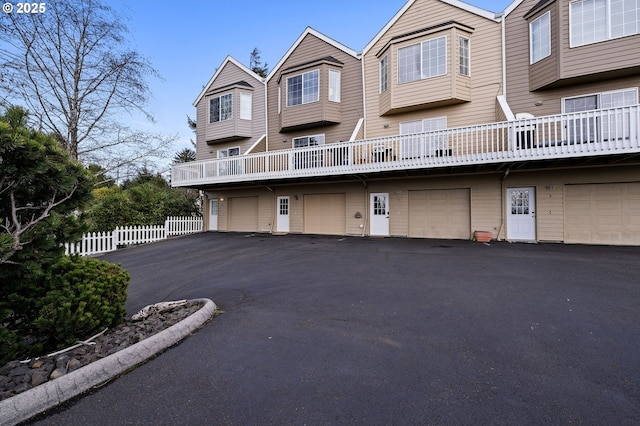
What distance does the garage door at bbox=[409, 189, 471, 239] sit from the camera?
12.2 meters

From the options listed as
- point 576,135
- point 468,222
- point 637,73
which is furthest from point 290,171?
point 637,73

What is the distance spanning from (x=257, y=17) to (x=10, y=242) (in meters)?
16.7

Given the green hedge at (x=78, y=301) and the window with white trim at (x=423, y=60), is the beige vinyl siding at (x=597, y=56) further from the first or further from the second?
the green hedge at (x=78, y=301)

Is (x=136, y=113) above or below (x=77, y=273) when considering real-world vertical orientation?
above

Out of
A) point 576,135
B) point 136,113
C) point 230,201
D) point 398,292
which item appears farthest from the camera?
→ point 230,201

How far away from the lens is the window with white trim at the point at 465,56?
12.1 metres

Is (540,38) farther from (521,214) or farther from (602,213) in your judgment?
(602,213)

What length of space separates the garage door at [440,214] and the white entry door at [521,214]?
1.45 m

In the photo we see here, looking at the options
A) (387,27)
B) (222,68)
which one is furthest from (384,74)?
(222,68)

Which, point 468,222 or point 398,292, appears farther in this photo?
point 468,222

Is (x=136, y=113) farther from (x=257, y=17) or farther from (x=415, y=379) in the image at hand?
(x=415, y=379)

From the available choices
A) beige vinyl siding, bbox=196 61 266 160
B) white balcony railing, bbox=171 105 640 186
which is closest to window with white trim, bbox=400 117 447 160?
white balcony railing, bbox=171 105 640 186

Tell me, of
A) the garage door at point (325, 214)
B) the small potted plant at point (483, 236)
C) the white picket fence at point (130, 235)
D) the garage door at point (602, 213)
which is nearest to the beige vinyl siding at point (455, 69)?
the garage door at point (325, 214)

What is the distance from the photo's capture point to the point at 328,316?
4172 mm
